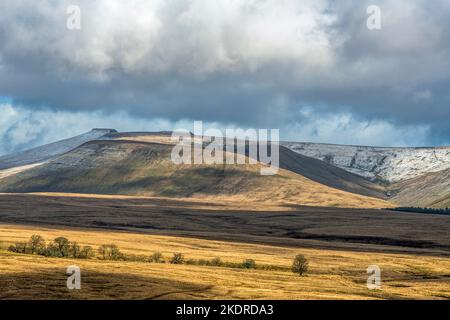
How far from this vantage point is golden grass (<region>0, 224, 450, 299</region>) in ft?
301

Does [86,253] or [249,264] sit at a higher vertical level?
[86,253]

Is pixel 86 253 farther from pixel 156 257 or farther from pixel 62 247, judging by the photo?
pixel 156 257

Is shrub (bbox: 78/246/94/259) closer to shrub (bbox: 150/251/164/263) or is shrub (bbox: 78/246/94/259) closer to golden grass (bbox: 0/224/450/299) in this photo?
golden grass (bbox: 0/224/450/299)

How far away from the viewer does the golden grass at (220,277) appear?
301 feet

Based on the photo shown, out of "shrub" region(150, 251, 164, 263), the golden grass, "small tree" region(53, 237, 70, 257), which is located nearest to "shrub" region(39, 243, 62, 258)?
"small tree" region(53, 237, 70, 257)

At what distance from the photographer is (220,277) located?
11138cm

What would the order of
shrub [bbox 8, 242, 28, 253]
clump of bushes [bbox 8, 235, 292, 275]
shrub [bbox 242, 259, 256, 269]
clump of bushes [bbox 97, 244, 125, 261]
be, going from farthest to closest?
shrub [bbox 8, 242, 28, 253] < clump of bushes [bbox 97, 244, 125, 261] < clump of bushes [bbox 8, 235, 292, 275] < shrub [bbox 242, 259, 256, 269]

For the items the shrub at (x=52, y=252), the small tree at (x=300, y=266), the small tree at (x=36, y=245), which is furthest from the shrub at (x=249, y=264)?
the small tree at (x=36, y=245)

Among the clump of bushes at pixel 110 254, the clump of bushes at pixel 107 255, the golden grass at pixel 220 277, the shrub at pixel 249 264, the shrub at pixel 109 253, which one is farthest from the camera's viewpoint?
the shrub at pixel 109 253

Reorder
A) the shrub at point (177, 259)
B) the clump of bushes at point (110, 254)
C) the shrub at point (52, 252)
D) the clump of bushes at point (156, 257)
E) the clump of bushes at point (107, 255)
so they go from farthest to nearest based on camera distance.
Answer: the clump of bushes at point (156, 257)
the clump of bushes at point (110, 254)
the shrub at point (177, 259)
the clump of bushes at point (107, 255)
the shrub at point (52, 252)

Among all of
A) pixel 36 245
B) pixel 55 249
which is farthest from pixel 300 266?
pixel 36 245

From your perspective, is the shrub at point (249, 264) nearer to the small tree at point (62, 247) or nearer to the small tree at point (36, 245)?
the small tree at point (62, 247)

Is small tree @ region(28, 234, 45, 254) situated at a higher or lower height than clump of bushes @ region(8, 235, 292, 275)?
higher
